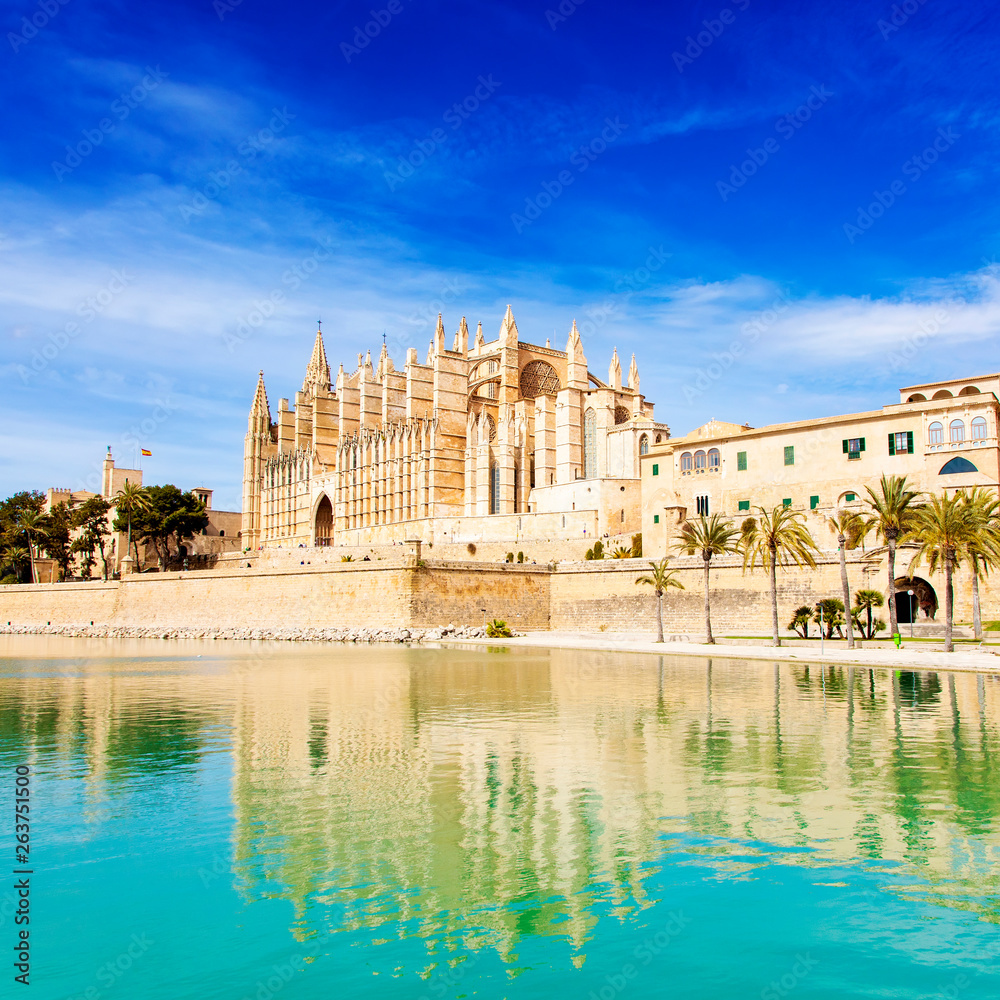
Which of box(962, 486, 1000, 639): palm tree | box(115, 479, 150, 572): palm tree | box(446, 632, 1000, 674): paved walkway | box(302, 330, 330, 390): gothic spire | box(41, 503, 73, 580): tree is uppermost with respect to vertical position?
box(302, 330, 330, 390): gothic spire

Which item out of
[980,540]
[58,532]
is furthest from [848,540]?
[58,532]

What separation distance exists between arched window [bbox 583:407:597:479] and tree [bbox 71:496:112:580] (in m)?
41.2

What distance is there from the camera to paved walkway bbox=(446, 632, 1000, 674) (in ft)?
80.7

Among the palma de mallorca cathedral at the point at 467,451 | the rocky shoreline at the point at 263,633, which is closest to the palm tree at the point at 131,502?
the rocky shoreline at the point at 263,633

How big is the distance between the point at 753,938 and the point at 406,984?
8.85ft

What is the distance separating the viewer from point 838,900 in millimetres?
7562

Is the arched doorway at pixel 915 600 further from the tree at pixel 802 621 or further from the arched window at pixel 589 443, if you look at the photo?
the arched window at pixel 589 443

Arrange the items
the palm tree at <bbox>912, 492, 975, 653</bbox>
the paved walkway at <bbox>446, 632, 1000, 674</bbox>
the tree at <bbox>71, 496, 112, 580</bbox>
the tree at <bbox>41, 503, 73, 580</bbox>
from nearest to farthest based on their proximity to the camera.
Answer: the paved walkway at <bbox>446, 632, 1000, 674</bbox>, the palm tree at <bbox>912, 492, 975, 653</bbox>, the tree at <bbox>41, 503, 73, 580</bbox>, the tree at <bbox>71, 496, 112, 580</bbox>

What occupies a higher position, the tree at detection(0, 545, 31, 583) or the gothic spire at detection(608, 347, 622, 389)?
the gothic spire at detection(608, 347, 622, 389)

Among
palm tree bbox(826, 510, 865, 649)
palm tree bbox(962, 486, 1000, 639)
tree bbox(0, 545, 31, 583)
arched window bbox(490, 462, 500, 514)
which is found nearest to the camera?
palm tree bbox(962, 486, 1000, 639)

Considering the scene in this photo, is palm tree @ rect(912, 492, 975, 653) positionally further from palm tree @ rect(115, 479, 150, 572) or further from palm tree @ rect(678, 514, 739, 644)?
palm tree @ rect(115, 479, 150, 572)

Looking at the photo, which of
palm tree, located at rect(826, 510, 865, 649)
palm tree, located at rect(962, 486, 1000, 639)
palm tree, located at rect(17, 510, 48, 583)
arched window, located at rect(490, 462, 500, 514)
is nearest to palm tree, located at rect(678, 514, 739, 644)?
palm tree, located at rect(826, 510, 865, 649)

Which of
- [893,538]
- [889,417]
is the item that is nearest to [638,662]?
[893,538]

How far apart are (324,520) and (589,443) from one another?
31.0m
